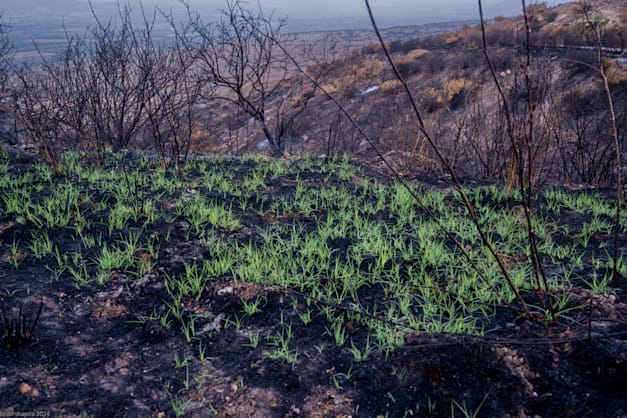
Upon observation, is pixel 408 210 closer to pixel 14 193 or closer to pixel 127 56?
pixel 14 193

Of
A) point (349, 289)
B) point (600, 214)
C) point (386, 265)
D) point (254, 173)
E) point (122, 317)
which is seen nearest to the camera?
point (122, 317)

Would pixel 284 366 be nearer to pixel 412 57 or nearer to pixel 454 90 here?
pixel 454 90

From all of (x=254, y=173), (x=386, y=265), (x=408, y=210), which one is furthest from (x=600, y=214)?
(x=254, y=173)

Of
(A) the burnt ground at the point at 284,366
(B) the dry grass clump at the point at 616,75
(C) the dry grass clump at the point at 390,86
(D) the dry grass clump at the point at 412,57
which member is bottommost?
(A) the burnt ground at the point at 284,366

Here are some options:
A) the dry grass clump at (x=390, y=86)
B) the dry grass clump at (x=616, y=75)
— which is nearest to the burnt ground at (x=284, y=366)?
the dry grass clump at (x=616, y=75)

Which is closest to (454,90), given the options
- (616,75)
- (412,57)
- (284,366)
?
(616,75)

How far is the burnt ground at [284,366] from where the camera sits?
1740mm

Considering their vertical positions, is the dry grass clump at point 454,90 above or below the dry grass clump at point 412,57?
below

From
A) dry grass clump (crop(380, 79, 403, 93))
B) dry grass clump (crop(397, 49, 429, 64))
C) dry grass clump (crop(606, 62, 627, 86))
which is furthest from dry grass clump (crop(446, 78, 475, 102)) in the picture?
dry grass clump (crop(397, 49, 429, 64))

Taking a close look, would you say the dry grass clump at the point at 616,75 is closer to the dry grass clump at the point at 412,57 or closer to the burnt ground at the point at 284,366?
the dry grass clump at the point at 412,57

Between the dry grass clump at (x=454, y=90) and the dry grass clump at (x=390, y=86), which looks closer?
the dry grass clump at (x=454, y=90)

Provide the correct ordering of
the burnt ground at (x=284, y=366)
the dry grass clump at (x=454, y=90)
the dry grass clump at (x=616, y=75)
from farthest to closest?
1. the dry grass clump at (x=454, y=90)
2. the dry grass clump at (x=616, y=75)
3. the burnt ground at (x=284, y=366)

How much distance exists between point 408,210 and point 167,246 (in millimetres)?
2311

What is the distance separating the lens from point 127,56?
763 centimetres
